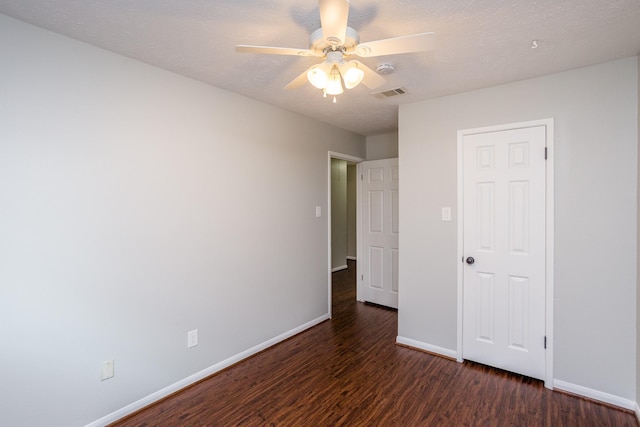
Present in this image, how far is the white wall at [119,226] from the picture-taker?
1.71 m

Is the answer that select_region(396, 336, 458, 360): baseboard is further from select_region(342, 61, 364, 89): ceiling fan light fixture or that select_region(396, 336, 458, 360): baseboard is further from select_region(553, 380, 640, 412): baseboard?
select_region(342, 61, 364, 89): ceiling fan light fixture

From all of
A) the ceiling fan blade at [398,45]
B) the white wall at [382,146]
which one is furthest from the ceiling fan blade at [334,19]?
the white wall at [382,146]

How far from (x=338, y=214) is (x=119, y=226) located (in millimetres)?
5043

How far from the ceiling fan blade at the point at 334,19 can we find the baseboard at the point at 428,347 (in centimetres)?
278

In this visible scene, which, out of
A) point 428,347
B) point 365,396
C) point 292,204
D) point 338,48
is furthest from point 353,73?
point 428,347

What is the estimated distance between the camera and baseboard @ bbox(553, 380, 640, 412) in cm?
217

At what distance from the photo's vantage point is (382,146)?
14.5 ft

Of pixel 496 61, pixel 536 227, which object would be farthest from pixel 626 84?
pixel 536 227

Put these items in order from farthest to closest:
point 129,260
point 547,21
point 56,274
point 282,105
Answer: point 282,105 → point 129,260 → point 56,274 → point 547,21

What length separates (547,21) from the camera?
170cm

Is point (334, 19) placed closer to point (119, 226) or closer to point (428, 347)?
point (119, 226)

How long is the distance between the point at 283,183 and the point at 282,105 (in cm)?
78

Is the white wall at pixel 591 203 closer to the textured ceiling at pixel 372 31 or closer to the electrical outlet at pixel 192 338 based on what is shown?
the textured ceiling at pixel 372 31

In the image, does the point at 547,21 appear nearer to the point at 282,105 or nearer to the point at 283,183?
the point at 282,105
